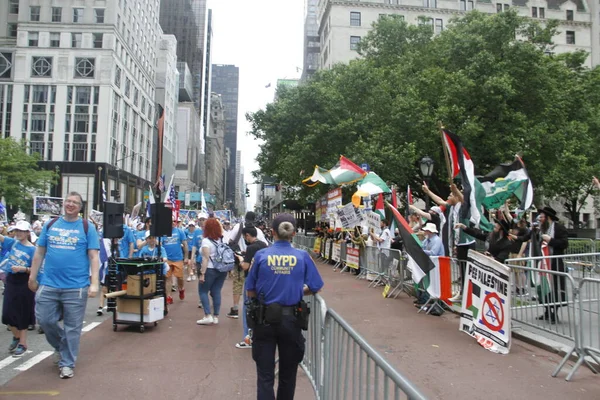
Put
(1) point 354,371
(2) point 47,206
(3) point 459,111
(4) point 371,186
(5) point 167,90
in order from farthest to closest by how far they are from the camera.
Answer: (5) point 167,90
(3) point 459,111
(2) point 47,206
(4) point 371,186
(1) point 354,371

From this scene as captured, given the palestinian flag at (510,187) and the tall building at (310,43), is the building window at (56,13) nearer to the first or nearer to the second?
the tall building at (310,43)

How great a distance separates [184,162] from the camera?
376 feet

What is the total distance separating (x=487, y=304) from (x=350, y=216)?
341 inches

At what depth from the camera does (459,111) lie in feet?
75.9

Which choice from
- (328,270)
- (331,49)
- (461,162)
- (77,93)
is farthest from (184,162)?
(461,162)

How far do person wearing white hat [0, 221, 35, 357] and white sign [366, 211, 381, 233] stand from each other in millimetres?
10039

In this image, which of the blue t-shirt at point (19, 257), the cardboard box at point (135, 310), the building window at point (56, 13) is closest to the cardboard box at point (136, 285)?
the cardboard box at point (135, 310)

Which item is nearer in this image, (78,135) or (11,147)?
(11,147)

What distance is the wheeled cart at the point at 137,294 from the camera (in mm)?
7832

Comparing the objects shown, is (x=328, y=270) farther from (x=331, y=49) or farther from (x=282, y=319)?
(x=331, y=49)

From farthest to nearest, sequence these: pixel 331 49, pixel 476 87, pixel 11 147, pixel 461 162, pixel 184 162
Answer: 1. pixel 184 162
2. pixel 331 49
3. pixel 11 147
4. pixel 476 87
5. pixel 461 162

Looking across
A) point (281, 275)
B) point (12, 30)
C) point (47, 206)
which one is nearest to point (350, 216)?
point (281, 275)

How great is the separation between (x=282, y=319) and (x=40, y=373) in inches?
137

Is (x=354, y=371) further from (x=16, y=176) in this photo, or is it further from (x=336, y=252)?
(x=16, y=176)
